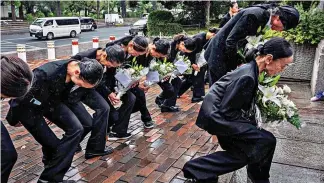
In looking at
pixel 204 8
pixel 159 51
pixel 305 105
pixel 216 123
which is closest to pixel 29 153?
pixel 159 51

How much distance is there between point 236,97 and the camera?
2.75 meters

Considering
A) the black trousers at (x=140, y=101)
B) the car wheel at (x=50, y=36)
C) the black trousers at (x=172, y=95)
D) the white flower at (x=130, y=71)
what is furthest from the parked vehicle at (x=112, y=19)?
the white flower at (x=130, y=71)

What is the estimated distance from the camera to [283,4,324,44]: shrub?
7.42 metres

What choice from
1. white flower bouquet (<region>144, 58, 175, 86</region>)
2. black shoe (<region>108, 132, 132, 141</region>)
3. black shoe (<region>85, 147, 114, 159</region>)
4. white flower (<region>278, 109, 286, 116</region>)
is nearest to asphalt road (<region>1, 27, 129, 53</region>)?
white flower bouquet (<region>144, 58, 175, 86</region>)

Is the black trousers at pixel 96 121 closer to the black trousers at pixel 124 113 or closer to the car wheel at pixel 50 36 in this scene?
the black trousers at pixel 124 113

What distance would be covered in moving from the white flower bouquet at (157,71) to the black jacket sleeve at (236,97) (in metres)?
2.36

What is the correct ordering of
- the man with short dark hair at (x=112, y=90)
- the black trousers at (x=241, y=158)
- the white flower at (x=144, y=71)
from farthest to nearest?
the white flower at (x=144, y=71) < the man with short dark hair at (x=112, y=90) < the black trousers at (x=241, y=158)

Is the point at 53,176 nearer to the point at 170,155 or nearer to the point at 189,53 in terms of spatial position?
the point at 170,155

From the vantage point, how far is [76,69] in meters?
3.24

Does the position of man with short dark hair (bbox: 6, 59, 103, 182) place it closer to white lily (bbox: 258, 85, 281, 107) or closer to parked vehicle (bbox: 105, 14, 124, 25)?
white lily (bbox: 258, 85, 281, 107)

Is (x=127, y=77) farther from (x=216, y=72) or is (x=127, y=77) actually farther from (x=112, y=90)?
(x=216, y=72)

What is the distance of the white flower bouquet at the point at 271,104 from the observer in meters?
3.01

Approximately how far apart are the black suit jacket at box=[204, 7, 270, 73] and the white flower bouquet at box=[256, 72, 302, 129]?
2.45 ft

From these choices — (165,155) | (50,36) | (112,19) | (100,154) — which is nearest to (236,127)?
(165,155)
